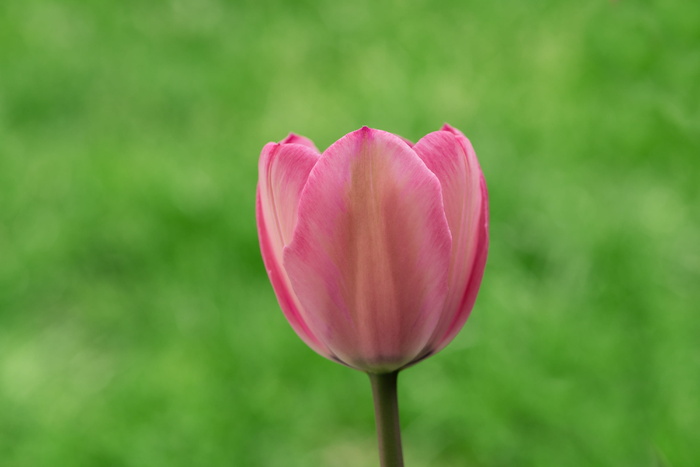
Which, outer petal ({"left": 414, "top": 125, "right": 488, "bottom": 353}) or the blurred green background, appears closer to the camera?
outer petal ({"left": 414, "top": 125, "right": 488, "bottom": 353})

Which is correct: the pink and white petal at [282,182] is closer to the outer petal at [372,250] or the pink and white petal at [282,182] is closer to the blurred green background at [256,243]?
the outer petal at [372,250]

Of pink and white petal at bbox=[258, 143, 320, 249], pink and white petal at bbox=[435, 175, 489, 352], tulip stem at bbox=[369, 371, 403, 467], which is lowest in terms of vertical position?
tulip stem at bbox=[369, 371, 403, 467]

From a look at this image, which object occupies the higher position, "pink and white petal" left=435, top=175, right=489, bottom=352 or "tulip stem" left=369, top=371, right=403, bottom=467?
"pink and white petal" left=435, top=175, right=489, bottom=352

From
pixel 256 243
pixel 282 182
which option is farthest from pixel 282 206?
pixel 256 243

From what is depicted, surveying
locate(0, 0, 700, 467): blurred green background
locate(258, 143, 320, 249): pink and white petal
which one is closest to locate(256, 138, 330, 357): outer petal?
locate(258, 143, 320, 249): pink and white petal

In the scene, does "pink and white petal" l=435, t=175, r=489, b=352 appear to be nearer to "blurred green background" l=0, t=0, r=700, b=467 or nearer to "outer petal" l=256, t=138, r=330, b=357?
"outer petal" l=256, t=138, r=330, b=357

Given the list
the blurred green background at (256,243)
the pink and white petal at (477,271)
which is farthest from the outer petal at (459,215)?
the blurred green background at (256,243)
